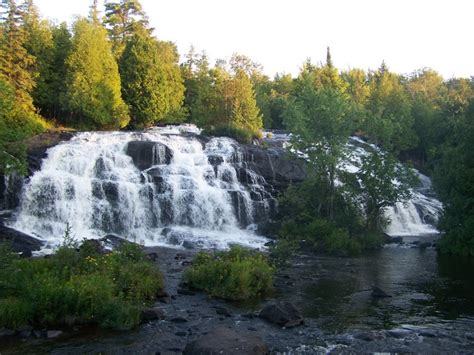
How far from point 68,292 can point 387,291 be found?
12101 mm

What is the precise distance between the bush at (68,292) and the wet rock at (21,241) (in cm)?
927

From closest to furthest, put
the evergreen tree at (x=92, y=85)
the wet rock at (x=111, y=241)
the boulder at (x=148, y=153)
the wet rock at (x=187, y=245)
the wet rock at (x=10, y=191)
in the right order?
the wet rock at (x=111, y=241), the wet rock at (x=187, y=245), the wet rock at (x=10, y=191), the boulder at (x=148, y=153), the evergreen tree at (x=92, y=85)

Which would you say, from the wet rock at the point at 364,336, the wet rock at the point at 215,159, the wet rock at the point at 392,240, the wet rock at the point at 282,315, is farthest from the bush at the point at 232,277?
the wet rock at the point at 215,159

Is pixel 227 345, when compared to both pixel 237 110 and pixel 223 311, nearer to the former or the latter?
pixel 223 311

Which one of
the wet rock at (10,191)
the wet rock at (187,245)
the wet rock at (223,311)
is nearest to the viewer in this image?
the wet rock at (223,311)

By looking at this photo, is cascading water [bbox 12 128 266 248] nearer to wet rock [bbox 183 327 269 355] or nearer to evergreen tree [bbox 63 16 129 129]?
evergreen tree [bbox 63 16 129 129]

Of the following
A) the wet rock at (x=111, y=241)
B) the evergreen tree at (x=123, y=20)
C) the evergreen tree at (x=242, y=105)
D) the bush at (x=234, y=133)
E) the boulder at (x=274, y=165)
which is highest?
the evergreen tree at (x=123, y=20)

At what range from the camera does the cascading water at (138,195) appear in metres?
30.2

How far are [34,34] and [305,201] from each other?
1377 inches

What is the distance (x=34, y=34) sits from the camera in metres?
50.8

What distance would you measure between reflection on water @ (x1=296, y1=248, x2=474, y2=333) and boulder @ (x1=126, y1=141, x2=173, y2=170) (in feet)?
50.1

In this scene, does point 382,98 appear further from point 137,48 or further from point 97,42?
point 97,42

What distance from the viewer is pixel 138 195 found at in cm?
3266

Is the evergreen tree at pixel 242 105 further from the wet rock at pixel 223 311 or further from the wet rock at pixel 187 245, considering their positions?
the wet rock at pixel 223 311
